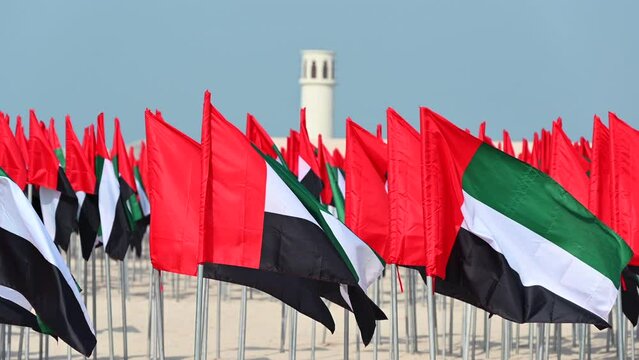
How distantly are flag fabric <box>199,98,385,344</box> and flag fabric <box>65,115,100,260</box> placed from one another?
24.1 feet

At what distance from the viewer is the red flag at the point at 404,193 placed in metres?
10.7

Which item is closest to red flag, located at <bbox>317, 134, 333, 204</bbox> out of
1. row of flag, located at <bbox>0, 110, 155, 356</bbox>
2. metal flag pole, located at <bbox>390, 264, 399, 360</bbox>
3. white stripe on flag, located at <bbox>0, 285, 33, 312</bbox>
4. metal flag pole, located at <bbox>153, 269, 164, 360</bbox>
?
row of flag, located at <bbox>0, 110, 155, 356</bbox>

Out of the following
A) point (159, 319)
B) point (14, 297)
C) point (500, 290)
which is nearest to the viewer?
point (500, 290)

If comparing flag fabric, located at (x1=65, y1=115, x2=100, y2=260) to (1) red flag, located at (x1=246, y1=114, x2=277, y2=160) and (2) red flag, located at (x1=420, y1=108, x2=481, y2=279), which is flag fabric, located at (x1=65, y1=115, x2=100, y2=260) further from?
(2) red flag, located at (x1=420, y1=108, x2=481, y2=279)

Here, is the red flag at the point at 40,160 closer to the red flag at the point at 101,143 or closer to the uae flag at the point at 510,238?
the red flag at the point at 101,143

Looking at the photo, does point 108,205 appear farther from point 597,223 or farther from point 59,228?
point 597,223

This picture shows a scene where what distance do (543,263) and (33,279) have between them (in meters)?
3.40

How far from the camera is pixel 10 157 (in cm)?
1561

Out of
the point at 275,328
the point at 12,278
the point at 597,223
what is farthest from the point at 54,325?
the point at 275,328

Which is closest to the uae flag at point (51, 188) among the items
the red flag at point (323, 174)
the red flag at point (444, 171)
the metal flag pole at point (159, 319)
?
the red flag at point (323, 174)

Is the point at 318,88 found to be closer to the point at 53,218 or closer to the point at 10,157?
the point at 53,218

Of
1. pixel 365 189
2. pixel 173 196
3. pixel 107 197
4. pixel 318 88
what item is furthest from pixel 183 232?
pixel 318 88

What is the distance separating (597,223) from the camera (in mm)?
9273

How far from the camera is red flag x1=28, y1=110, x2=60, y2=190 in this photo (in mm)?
16859
